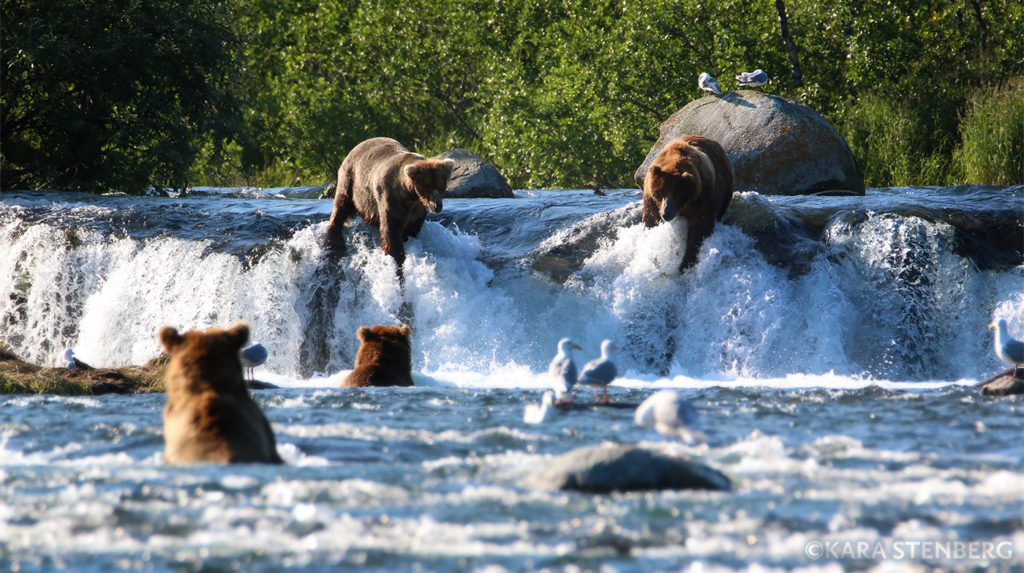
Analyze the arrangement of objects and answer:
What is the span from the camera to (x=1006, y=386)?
955 cm

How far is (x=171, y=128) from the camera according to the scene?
21500 millimetres

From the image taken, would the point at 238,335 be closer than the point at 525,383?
Yes

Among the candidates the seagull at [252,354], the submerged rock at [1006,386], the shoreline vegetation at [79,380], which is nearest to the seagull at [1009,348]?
the submerged rock at [1006,386]

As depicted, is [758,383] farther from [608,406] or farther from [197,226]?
[197,226]

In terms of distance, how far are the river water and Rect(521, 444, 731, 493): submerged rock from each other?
106mm

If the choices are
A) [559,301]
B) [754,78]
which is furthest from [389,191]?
[754,78]

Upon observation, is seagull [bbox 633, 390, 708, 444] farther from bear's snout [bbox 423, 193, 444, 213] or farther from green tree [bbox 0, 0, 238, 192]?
green tree [bbox 0, 0, 238, 192]

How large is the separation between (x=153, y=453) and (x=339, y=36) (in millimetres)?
29877

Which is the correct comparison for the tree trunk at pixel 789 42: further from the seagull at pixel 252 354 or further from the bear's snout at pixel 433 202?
the seagull at pixel 252 354

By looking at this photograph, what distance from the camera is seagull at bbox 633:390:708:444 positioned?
663 centimetres

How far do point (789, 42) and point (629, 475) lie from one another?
838 inches

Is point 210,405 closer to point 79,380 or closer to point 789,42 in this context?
point 79,380

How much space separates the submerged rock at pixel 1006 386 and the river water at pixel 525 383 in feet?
1.28

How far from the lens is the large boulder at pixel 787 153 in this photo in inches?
717
